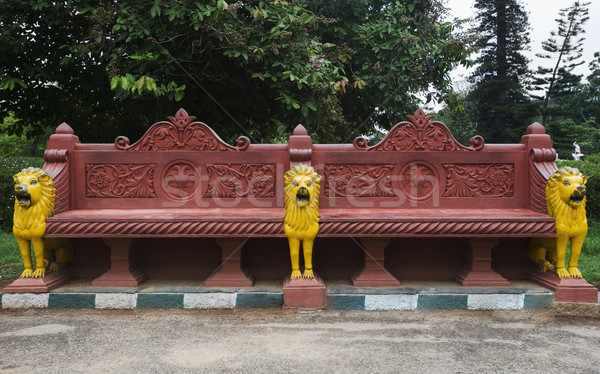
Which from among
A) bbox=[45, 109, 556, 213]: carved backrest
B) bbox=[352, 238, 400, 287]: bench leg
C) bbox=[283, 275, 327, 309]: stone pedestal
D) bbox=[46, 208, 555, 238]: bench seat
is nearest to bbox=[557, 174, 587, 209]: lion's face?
bbox=[46, 208, 555, 238]: bench seat

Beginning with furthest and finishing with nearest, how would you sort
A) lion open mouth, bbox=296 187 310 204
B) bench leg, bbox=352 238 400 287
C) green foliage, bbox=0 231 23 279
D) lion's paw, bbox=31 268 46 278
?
green foliage, bbox=0 231 23 279 → bench leg, bbox=352 238 400 287 → lion's paw, bbox=31 268 46 278 → lion open mouth, bbox=296 187 310 204

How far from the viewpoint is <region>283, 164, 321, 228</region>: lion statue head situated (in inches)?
154

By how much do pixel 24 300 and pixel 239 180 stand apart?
2.16m

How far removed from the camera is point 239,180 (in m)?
4.46

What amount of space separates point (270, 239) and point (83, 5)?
166 inches

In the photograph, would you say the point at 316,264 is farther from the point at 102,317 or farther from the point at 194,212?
the point at 102,317

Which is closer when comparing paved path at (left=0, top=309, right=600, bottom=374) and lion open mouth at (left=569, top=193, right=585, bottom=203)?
paved path at (left=0, top=309, right=600, bottom=374)

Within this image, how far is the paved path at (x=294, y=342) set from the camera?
9.29 ft

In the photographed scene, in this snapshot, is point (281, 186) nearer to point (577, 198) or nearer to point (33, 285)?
point (33, 285)

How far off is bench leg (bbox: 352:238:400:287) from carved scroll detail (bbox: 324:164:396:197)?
498 millimetres

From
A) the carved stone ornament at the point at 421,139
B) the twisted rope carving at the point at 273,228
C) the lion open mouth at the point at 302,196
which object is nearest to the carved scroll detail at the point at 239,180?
the twisted rope carving at the point at 273,228

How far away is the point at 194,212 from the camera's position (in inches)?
169

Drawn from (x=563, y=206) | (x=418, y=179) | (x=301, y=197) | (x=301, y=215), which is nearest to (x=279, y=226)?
(x=301, y=215)

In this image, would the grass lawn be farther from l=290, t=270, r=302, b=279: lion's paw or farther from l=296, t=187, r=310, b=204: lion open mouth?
l=296, t=187, r=310, b=204: lion open mouth
